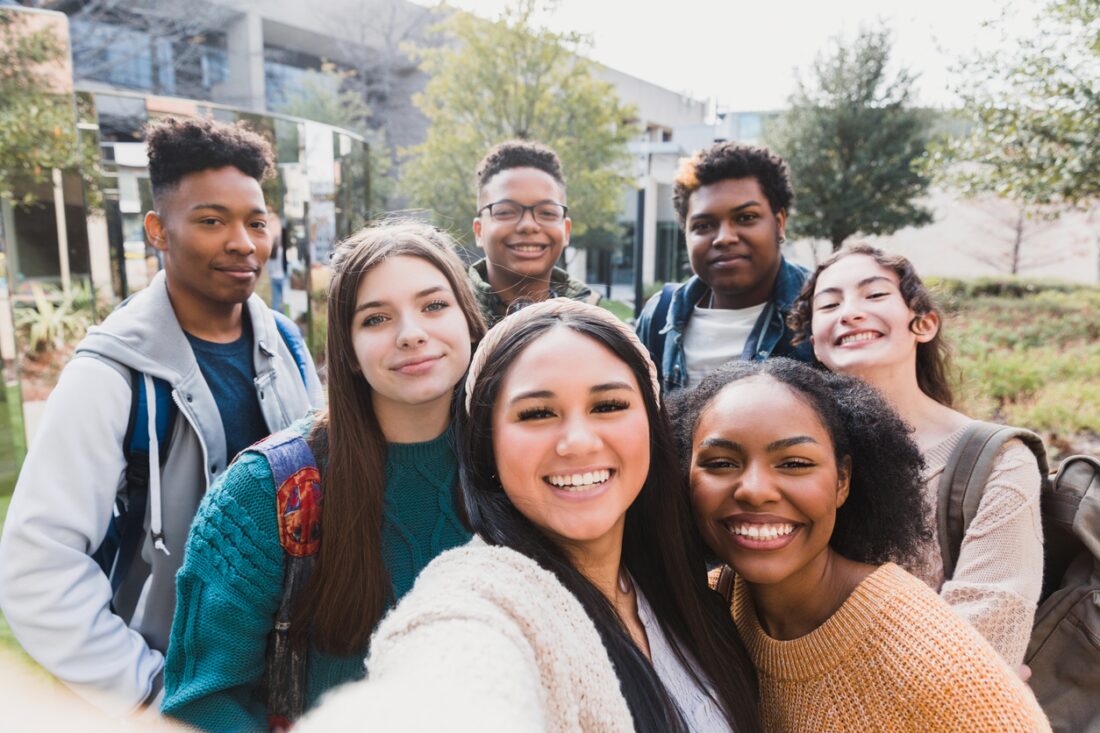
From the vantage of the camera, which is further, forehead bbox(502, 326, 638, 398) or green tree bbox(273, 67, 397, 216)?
green tree bbox(273, 67, 397, 216)

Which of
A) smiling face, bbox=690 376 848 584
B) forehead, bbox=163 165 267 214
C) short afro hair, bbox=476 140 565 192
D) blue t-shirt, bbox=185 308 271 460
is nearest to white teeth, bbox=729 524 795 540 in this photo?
smiling face, bbox=690 376 848 584

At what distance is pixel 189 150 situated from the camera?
8.89 ft

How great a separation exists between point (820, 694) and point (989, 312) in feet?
52.2

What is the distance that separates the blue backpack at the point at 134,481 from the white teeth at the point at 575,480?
4.49 feet

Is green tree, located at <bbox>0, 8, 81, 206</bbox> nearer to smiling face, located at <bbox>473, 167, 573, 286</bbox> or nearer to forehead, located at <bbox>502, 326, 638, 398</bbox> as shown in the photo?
smiling face, located at <bbox>473, 167, 573, 286</bbox>

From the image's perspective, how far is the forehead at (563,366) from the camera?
5.53 feet

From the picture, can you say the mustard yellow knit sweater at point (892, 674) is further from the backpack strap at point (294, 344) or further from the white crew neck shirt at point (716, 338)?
the backpack strap at point (294, 344)

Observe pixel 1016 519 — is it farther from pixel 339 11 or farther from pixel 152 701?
pixel 339 11

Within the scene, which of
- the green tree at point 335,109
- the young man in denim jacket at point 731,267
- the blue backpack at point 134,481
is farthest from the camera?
the green tree at point 335,109

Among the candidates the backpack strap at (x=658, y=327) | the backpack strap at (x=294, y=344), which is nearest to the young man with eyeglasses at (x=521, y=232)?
the backpack strap at (x=658, y=327)

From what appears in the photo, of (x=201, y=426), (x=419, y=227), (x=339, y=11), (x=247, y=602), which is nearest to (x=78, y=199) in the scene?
(x=201, y=426)

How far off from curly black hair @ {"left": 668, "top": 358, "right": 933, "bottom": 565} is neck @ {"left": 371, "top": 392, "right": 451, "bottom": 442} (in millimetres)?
716

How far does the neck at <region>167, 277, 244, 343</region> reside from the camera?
8.62 feet

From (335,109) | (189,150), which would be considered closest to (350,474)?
(189,150)
